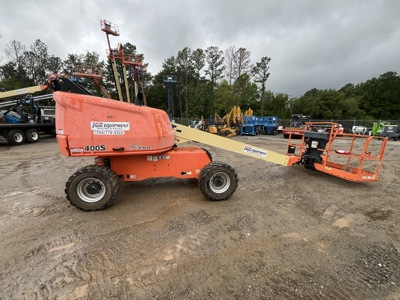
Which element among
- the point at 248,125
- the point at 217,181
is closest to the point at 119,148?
the point at 217,181

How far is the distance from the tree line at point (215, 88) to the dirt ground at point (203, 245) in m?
37.3

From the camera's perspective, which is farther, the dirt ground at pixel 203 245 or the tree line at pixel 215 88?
the tree line at pixel 215 88

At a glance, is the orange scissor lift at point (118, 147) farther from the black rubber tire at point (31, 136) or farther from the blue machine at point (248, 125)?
the blue machine at point (248, 125)

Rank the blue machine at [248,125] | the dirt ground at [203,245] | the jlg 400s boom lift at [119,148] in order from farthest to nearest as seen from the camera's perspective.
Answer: the blue machine at [248,125]
the jlg 400s boom lift at [119,148]
the dirt ground at [203,245]

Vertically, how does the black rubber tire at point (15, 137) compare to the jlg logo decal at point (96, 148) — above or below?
below

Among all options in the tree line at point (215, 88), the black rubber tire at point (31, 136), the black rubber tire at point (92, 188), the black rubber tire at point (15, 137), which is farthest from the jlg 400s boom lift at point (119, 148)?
the tree line at point (215, 88)

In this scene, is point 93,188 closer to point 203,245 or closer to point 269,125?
point 203,245

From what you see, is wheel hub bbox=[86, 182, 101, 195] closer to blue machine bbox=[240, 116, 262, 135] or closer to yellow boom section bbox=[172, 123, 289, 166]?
yellow boom section bbox=[172, 123, 289, 166]

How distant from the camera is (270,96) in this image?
1919 inches

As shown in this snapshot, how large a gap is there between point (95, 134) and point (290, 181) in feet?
16.5

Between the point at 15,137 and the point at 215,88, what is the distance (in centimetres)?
3763

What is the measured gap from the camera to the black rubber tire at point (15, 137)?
1271cm

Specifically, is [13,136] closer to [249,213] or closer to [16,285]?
[16,285]

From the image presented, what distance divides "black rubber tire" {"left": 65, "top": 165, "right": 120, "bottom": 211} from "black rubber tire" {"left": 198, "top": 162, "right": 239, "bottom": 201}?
1.74 metres
